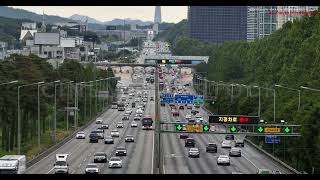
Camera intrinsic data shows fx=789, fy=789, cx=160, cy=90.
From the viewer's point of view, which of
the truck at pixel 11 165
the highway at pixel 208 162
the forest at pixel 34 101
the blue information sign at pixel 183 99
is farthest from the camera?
the blue information sign at pixel 183 99

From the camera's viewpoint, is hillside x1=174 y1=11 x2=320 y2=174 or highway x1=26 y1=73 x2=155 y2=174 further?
hillside x1=174 y1=11 x2=320 y2=174

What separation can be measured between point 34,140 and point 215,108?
141 feet

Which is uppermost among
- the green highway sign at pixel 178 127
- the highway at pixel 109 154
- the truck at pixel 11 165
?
the green highway sign at pixel 178 127

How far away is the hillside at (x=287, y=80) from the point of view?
2002 inches

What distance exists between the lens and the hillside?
5084 cm

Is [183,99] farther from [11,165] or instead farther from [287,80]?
[11,165]

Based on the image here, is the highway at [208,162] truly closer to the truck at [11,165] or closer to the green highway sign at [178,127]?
the green highway sign at [178,127]

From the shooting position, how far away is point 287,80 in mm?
79062

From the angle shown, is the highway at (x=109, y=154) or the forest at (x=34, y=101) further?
the forest at (x=34, y=101)

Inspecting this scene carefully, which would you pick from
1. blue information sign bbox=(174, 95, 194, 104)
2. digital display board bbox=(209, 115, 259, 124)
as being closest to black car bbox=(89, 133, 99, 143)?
blue information sign bbox=(174, 95, 194, 104)

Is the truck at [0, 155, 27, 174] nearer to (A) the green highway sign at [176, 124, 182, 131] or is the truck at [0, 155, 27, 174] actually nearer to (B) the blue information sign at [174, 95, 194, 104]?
(A) the green highway sign at [176, 124, 182, 131]

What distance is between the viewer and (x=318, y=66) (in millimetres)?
71562

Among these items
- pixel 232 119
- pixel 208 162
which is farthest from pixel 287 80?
pixel 232 119

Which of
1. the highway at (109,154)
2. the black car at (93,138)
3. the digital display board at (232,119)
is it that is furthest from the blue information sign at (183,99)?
the digital display board at (232,119)
